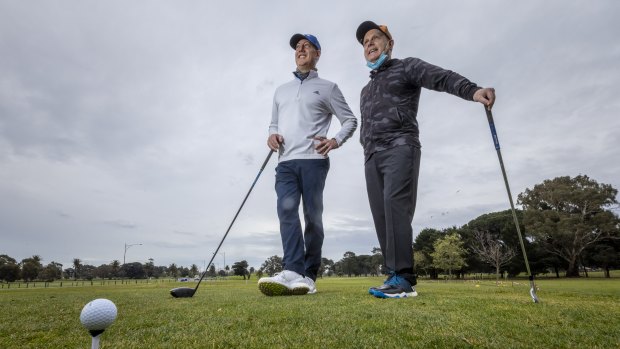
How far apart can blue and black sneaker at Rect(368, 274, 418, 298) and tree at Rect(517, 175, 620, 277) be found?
52.4 m

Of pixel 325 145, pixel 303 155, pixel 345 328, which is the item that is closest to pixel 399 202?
pixel 325 145

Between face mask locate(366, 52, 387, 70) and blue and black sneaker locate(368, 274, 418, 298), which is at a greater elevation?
face mask locate(366, 52, 387, 70)

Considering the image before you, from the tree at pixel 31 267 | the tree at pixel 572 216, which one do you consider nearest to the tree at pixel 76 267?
the tree at pixel 31 267

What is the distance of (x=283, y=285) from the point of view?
14.2 ft

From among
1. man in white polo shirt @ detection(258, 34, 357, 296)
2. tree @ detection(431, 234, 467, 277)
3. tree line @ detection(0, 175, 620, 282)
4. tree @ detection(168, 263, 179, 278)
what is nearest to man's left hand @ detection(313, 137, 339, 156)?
man in white polo shirt @ detection(258, 34, 357, 296)

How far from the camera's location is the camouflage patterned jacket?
4.45m

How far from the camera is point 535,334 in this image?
193 centimetres

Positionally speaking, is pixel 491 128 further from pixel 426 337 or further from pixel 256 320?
pixel 256 320

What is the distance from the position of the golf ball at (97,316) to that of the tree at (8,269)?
5305 inches

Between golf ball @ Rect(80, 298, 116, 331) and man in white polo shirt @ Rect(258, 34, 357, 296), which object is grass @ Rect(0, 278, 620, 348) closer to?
golf ball @ Rect(80, 298, 116, 331)

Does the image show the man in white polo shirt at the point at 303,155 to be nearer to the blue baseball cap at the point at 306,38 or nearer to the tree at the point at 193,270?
the blue baseball cap at the point at 306,38

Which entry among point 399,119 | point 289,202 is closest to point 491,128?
point 399,119

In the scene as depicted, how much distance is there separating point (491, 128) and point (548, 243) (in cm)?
5752

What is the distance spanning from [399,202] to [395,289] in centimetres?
100
